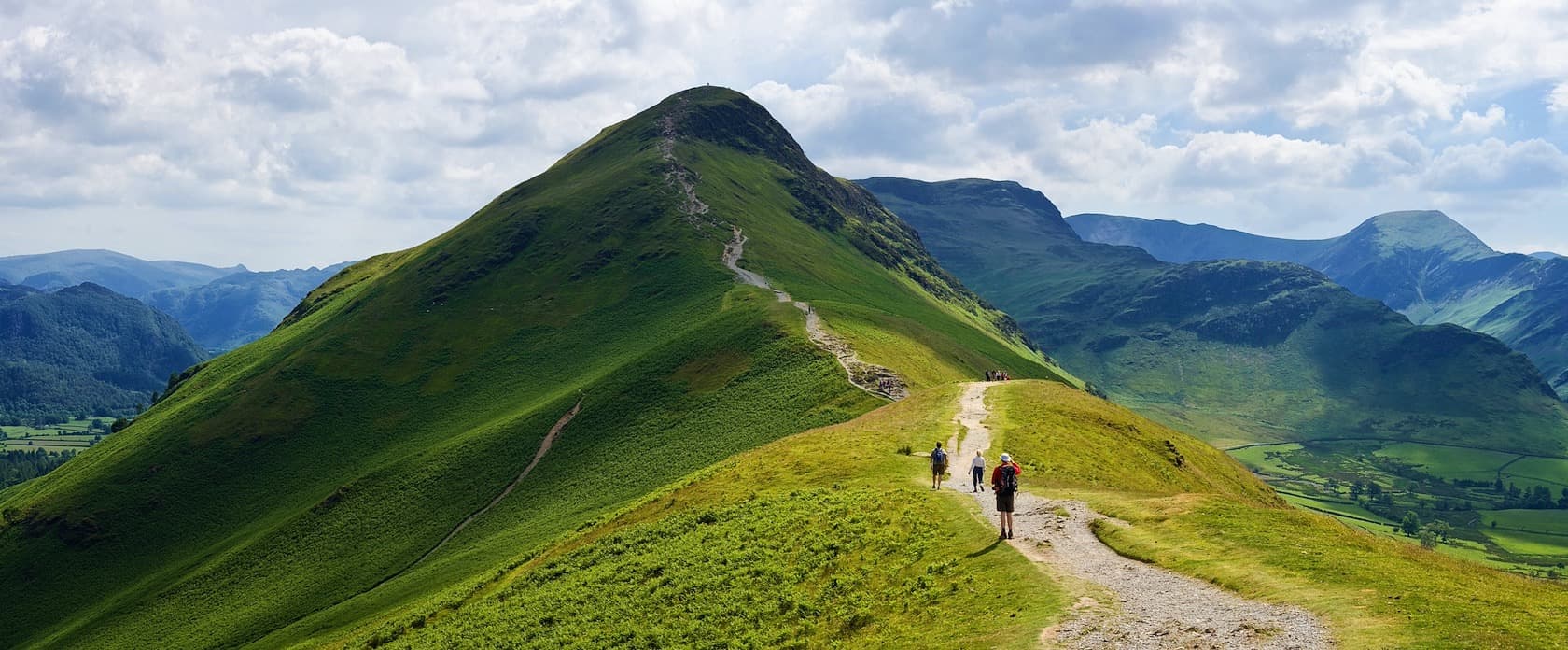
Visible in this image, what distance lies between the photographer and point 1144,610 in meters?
32.6

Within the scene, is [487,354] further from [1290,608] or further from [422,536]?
[1290,608]

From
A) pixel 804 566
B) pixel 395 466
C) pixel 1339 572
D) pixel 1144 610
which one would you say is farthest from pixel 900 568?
pixel 395 466

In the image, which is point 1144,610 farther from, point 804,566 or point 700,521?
point 700,521

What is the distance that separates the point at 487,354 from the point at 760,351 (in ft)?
285

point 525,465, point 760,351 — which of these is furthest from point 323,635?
point 760,351

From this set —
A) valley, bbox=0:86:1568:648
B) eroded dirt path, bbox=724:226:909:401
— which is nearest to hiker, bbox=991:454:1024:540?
valley, bbox=0:86:1568:648

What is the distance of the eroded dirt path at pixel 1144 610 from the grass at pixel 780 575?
145cm

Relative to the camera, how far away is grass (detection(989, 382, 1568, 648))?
2742cm

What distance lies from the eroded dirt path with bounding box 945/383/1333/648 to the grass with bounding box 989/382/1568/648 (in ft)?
2.85

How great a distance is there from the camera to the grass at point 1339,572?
90.0ft

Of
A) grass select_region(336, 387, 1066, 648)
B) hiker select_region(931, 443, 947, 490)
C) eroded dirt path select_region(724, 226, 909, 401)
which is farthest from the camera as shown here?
eroded dirt path select_region(724, 226, 909, 401)

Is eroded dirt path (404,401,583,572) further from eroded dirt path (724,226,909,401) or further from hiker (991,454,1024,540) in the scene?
hiker (991,454,1024,540)

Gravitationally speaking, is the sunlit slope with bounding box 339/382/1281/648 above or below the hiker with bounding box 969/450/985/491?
below

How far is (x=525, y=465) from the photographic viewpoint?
131750 millimetres
